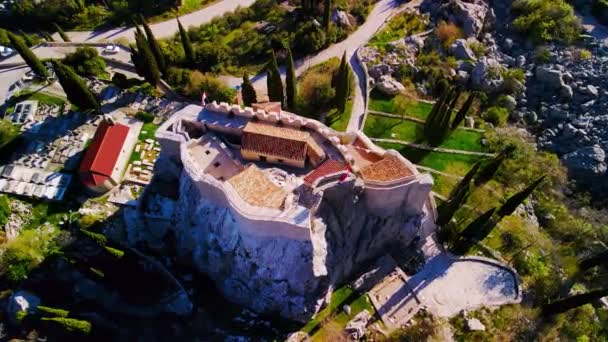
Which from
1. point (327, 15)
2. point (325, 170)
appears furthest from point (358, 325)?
point (327, 15)

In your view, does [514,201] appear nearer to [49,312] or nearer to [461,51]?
[461,51]

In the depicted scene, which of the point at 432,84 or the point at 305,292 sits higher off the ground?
the point at 432,84

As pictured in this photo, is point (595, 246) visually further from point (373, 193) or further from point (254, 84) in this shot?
point (254, 84)

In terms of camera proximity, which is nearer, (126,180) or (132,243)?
(132,243)

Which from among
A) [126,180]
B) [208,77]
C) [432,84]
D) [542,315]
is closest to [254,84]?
[208,77]

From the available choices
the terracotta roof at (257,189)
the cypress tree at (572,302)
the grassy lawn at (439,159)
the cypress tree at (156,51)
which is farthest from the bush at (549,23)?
the cypress tree at (156,51)
